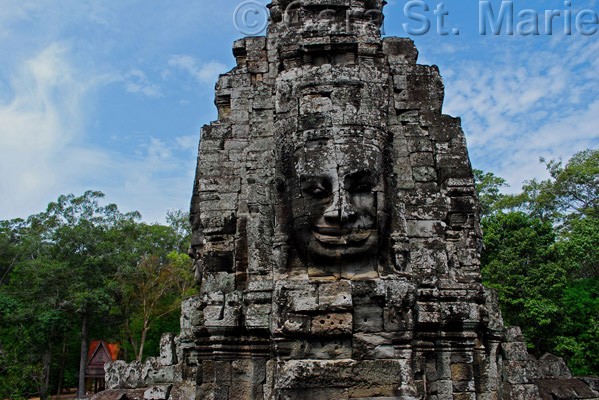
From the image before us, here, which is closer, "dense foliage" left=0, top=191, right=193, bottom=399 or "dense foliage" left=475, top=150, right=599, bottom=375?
"dense foliage" left=475, top=150, right=599, bottom=375

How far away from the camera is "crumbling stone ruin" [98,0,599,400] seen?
431cm

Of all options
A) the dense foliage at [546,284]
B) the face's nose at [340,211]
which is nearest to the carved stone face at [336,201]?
the face's nose at [340,211]

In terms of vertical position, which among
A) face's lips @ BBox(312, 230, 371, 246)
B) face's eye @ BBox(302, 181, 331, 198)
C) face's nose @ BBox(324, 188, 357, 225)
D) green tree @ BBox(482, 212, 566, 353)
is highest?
green tree @ BBox(482, 212, 566, 353)

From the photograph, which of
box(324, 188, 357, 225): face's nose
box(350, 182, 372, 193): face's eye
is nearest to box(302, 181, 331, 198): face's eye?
box(324, 188, 357, 225): face's nose

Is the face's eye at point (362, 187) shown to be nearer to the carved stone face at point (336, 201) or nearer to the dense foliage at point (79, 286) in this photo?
the carved stone face at point (336, 201)

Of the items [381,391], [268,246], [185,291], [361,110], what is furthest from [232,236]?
[185,291]

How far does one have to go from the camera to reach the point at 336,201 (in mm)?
4465

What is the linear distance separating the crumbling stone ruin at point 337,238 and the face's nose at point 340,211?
12mm

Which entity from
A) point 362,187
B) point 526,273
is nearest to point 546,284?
point 526,273

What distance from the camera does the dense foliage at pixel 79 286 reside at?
906 inches

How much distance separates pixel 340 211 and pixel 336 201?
3.9 inches

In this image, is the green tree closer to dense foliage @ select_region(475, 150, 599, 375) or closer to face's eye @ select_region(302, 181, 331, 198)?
dense foliage @ select_region(475, 150, 599, 375)

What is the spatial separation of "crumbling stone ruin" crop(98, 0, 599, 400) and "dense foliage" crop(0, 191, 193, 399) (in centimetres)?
1751

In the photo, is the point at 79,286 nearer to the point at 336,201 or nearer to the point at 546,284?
the point at 546,284
